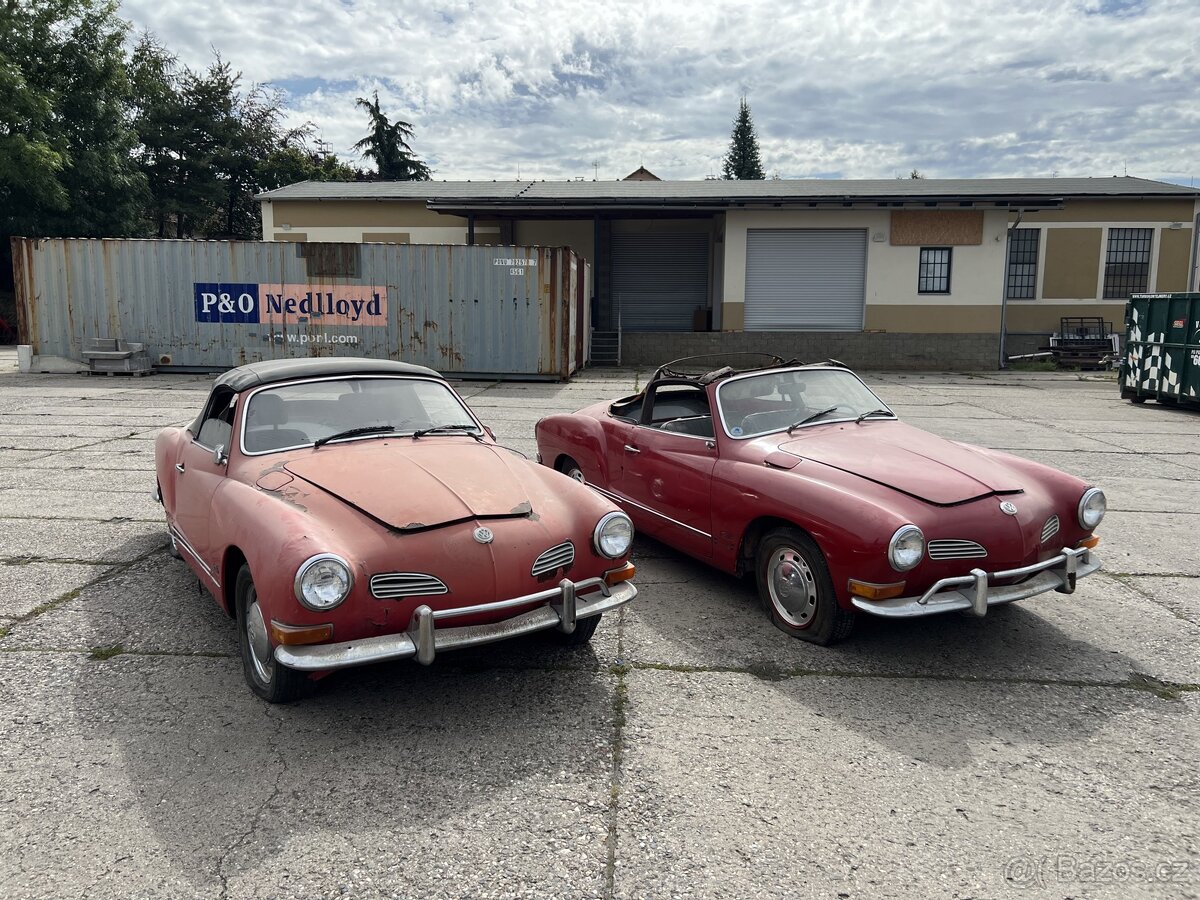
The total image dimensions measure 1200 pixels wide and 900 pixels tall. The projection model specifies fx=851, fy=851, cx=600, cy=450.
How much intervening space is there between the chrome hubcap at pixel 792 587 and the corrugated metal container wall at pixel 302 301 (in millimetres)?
14816

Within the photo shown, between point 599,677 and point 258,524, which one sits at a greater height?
point 258,524

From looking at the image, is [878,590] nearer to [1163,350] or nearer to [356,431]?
[356,431]

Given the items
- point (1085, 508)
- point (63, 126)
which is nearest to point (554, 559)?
point (1085, 508)

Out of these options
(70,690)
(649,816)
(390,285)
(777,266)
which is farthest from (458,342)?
(649,816)

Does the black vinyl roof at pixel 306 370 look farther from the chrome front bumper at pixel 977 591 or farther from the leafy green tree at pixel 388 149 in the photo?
the leafy green tree at pixel 388 149

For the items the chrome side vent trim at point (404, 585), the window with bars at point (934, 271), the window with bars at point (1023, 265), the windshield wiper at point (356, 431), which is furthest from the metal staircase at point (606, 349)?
the chrome side vent trim at point (404, 585)

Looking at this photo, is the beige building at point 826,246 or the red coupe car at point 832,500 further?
the beige building at point 826,246

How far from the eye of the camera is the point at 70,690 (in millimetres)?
3943

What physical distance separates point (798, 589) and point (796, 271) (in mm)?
21992

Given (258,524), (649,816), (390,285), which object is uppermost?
(390,285)

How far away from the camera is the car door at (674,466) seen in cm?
540

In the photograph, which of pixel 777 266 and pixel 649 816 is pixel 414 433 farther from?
pixel 777 266

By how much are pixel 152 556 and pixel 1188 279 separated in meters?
31.6

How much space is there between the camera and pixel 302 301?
19.3m
